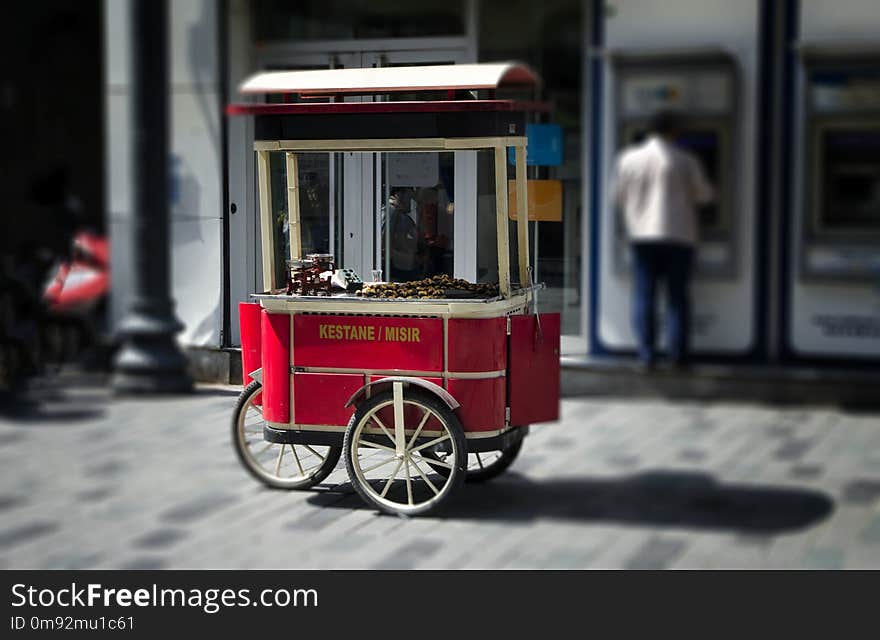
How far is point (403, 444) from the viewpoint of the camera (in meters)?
3.03

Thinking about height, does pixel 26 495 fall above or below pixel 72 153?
below

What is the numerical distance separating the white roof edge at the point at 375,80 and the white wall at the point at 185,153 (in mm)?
120

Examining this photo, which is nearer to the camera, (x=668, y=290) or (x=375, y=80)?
(x=668, y=290)

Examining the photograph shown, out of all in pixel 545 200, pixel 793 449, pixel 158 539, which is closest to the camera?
pixel 793 449

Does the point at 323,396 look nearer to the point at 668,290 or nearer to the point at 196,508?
the point at 196,508

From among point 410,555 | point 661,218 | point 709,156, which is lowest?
point 410,555

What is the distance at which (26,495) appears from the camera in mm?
2516

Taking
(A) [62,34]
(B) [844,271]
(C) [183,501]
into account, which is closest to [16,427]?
(C) [183,501]

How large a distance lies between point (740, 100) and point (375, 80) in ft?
2.74

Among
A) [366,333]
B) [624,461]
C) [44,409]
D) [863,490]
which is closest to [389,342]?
[366,333]

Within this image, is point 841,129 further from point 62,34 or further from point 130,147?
point 62,34

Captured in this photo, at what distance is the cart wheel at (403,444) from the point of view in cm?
298

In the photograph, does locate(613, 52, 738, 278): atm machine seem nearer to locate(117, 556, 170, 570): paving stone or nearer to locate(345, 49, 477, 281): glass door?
locate(345, 49, 477, 281): glass door

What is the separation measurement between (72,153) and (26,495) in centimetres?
75
